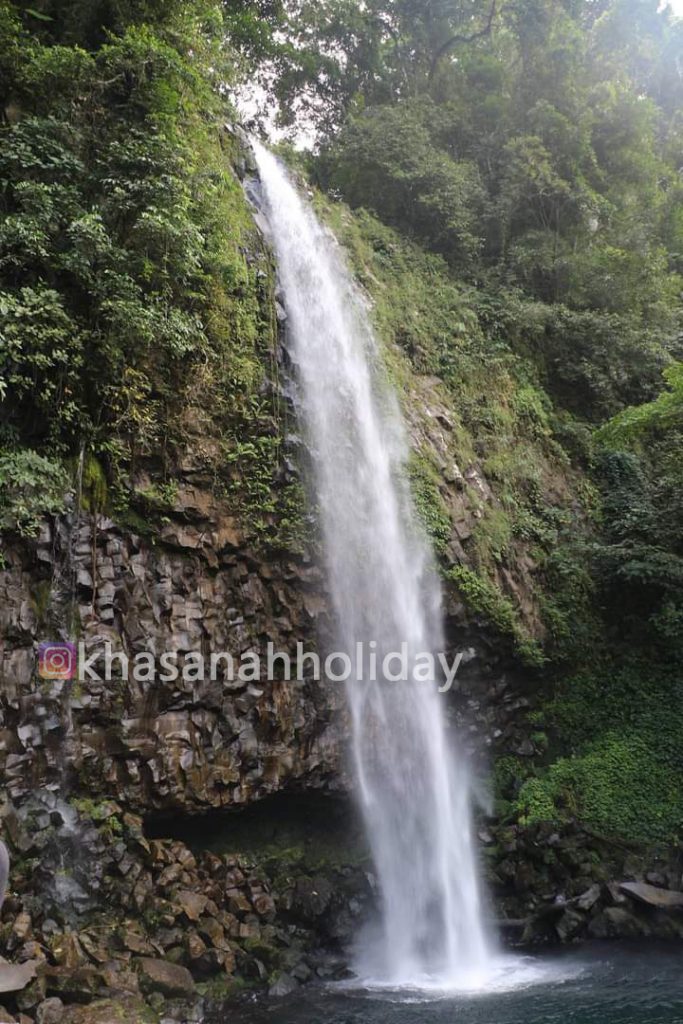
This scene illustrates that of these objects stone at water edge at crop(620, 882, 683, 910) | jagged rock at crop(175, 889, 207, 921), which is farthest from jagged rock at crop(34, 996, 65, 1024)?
stone at water edge at crop(620, 882, 683, 910)

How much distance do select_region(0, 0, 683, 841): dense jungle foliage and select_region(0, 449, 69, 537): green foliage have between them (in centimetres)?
3

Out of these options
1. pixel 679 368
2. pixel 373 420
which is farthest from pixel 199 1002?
pixel 679 368

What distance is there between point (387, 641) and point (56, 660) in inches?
183

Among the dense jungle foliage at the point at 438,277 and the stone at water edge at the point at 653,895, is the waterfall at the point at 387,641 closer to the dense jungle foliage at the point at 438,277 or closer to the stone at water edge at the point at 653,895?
the dense jungle foliage at the point at 438,277

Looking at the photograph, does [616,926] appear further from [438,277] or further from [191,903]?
[438,277]

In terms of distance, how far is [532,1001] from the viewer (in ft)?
26.8

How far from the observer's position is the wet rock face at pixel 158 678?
814 centimetres

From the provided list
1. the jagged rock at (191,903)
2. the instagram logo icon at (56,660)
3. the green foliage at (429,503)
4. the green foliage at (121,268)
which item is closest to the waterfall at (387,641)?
the green foliage at (429,503)

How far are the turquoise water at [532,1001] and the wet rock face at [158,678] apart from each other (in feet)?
7.43

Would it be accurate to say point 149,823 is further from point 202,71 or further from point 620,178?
point 620,178

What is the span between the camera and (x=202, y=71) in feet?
39.2

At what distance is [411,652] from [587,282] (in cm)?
1081

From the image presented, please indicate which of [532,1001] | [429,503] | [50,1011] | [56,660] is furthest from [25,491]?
[532,1001]

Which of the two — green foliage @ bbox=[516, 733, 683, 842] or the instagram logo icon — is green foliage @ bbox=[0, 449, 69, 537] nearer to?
the instagram logo icon
